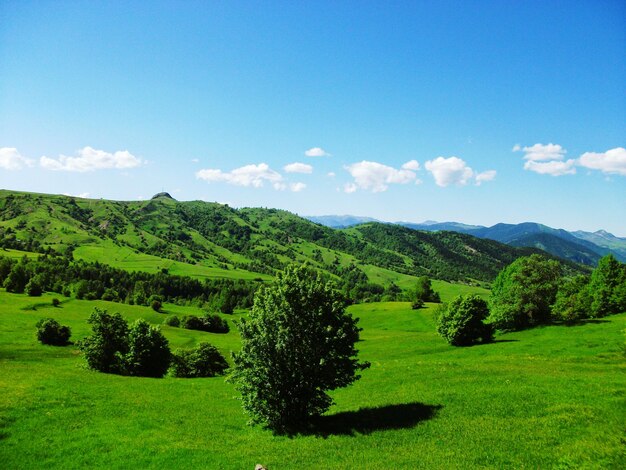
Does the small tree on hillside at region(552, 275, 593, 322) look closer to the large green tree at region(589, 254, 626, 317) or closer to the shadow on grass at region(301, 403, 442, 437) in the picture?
the large green tree at region(589, 254, 626, 317)

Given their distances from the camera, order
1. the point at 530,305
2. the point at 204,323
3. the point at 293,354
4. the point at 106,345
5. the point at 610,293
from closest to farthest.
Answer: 1. the point at 293,354
2. the point at 106,345
3. the point at 530,305
4. the point at 610,293
5. the point at 204,323

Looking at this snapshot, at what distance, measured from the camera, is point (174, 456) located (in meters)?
24.0

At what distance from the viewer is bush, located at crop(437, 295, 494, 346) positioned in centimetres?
6844

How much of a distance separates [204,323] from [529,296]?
340ft

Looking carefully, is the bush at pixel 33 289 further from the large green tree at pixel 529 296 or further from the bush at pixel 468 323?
the large green tree at pixel 529 296

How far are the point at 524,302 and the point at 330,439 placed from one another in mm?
63093

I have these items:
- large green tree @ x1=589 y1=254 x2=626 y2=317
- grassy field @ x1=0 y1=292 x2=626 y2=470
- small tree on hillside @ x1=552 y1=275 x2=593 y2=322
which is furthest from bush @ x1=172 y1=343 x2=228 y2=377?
large green tree @ x1=589 y1=254 x2=626 y2=317

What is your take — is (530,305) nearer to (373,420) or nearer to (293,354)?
(373,420)

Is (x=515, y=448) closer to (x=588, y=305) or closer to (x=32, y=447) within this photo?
(x=32, y=447)

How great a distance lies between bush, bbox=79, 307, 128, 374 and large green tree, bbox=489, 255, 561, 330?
6906 centimetres

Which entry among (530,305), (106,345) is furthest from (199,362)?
(530,305)

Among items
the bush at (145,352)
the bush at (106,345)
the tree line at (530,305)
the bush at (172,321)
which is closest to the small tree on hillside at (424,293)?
the tree line at (530,305)

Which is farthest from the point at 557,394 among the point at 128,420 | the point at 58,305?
the point at 58,305

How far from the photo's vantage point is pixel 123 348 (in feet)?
205
